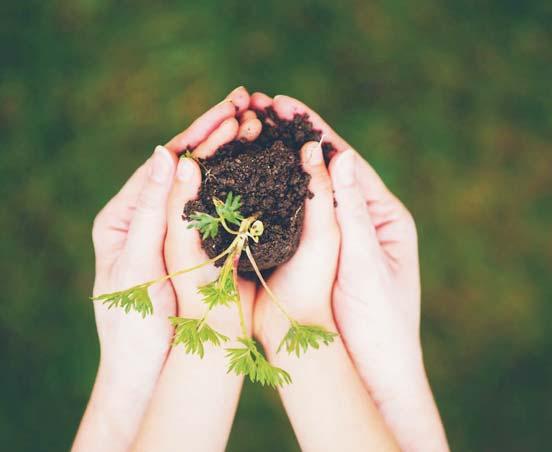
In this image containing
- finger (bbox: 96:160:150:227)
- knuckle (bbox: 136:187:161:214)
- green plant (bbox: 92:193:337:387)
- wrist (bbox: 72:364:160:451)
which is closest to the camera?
green plant (bbox: 92:193:337:387)

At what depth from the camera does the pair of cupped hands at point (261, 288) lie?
6.84ft

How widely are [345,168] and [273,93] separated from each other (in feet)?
3.87

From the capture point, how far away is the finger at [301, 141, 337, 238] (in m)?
2.03

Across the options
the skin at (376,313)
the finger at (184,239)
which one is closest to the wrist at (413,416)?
the skin at (376,313)

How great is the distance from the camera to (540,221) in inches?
127

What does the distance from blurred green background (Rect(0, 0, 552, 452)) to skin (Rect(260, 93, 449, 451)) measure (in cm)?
74

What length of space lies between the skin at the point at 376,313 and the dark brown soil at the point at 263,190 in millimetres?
243

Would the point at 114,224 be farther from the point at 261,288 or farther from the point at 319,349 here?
the point at 319,349

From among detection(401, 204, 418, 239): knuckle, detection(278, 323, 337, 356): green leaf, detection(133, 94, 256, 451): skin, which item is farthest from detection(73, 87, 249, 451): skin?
detection(401, 204, 418, 239): knuckle

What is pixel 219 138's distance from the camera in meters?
2.05

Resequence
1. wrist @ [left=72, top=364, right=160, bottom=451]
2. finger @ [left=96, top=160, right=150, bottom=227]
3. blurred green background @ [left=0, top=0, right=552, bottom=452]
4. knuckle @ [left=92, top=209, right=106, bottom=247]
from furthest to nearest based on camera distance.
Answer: blurred green background @ [left=0, top=0, right=552, bottom=452]
knuckle @ [left=92, top=209, right=106, bottom=247]
finger @ [left=96, top=160, right=150, bottom=227]
wrist @ [left=72, top=364, right=160, bottom=451]

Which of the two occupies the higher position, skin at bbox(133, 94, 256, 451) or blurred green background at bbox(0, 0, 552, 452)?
blurred green background at bbox(0, 0, 552, 452)

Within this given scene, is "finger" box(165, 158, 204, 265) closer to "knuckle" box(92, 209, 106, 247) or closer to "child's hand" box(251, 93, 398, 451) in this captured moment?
"child's hand" box(251, 93, 398, 451)

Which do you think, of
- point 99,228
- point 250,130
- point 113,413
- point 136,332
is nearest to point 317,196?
point 250,130
